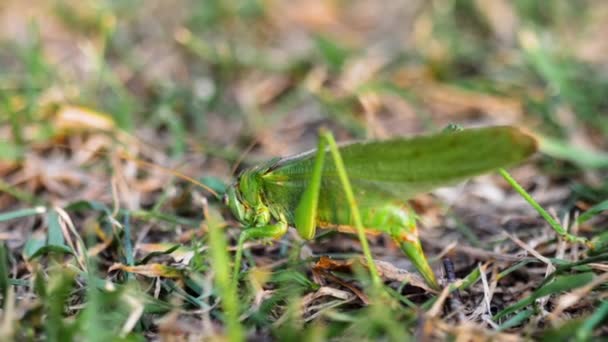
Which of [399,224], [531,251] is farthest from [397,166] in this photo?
[531,251]

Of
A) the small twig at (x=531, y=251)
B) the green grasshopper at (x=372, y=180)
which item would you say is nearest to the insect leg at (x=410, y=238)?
the green grasshopper at (x=372, y=180)

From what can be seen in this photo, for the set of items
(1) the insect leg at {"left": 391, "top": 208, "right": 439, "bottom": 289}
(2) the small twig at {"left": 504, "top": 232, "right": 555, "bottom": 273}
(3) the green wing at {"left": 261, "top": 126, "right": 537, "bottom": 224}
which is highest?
(3) the green wing at {"left": 261, "top": 126, "right": 537, "bottom": 224}

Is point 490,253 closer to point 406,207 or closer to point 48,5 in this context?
point 406,207

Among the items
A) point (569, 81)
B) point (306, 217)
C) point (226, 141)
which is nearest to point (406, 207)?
point (306, 217)

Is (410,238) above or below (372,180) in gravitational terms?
below

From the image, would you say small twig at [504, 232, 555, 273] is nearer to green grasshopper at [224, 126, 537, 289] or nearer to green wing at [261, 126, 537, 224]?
green grasshopper at [224, 126, 537, 289]

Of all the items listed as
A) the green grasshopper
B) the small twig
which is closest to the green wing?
the green grasshopper

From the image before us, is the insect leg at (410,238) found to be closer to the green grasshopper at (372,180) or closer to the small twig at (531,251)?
the green grasshopper at (372,180)

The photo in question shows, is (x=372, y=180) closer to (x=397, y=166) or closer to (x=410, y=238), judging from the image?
(x=397, y=166)
